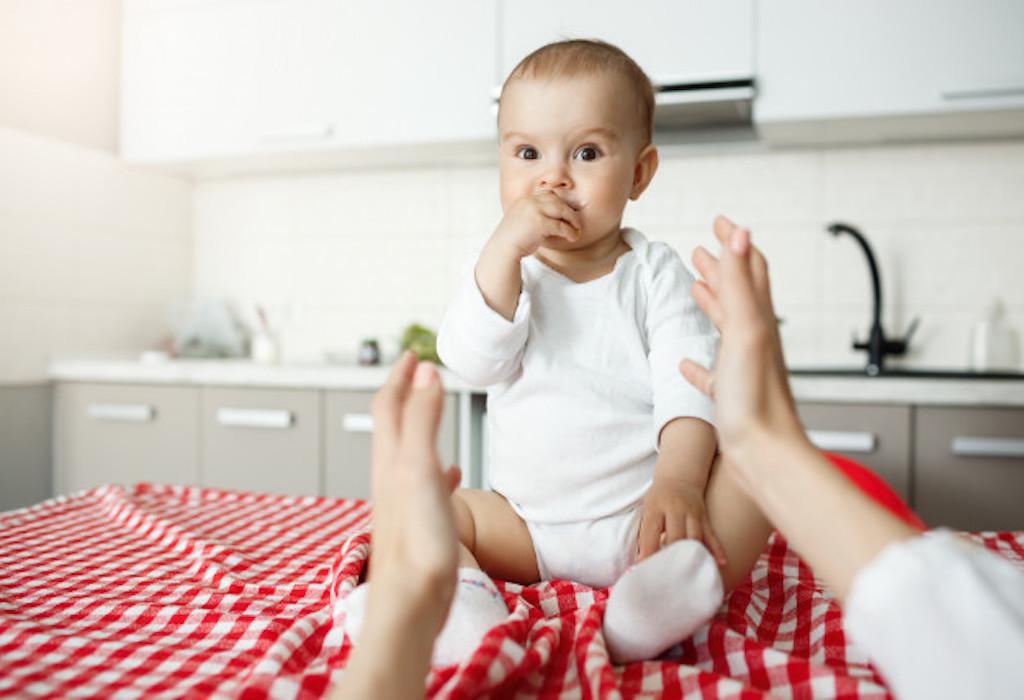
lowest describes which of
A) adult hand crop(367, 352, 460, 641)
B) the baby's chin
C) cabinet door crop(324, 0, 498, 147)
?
adult hand crop(367, 352, 460, 641)

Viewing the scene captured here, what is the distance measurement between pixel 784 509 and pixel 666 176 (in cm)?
209

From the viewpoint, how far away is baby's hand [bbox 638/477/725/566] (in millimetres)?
868

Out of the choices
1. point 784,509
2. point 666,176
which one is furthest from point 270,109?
point 784,509

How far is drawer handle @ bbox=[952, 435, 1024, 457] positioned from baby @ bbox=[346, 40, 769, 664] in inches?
43.7

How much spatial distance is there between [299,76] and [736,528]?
7.04 feet

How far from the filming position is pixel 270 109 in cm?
262

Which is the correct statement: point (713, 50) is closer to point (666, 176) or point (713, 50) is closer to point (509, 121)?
point (666, 176)

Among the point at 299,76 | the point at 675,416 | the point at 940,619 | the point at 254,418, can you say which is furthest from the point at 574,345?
the point at 299,76

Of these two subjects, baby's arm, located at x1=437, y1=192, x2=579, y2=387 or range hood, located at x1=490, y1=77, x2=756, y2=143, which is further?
range hood, located at x1=490, y1=77, x2=756, y2=143

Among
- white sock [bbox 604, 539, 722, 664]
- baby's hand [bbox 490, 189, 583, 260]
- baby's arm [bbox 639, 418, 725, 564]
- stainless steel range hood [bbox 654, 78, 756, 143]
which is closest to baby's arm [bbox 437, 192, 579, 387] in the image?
baby's hand [bbox 490, 189, 583, 260]

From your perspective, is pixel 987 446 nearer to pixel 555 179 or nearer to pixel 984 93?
pixel 984 93

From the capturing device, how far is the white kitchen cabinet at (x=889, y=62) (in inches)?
Answer: 81.0

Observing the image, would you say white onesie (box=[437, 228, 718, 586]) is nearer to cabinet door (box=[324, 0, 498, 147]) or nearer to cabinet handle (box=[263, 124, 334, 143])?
cabinet door (box=[324, 0, 498, 147])

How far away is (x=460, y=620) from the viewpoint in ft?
2.51
